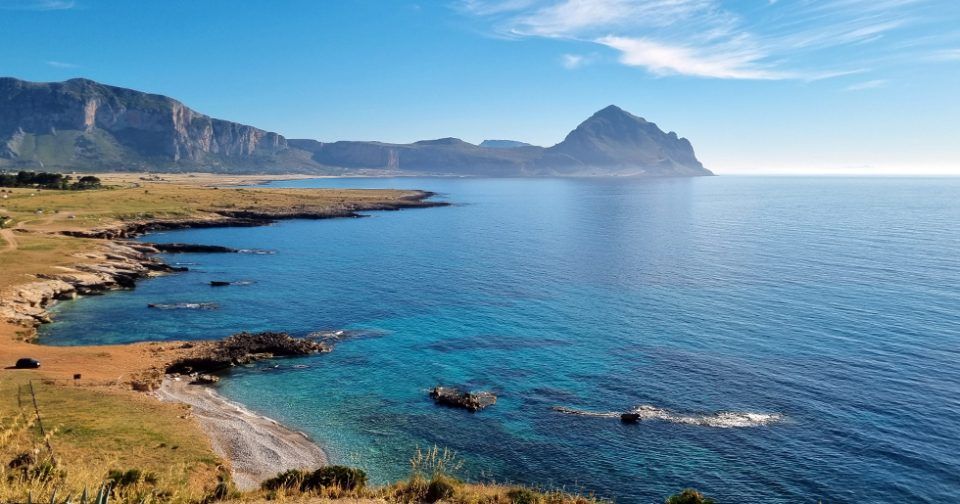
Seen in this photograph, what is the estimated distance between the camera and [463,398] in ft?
146

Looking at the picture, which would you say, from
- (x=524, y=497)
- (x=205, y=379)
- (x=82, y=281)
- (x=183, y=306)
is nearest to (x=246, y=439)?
(x=205, y=379)

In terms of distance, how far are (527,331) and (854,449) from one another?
32277 mm

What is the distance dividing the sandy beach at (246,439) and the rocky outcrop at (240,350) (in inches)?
187

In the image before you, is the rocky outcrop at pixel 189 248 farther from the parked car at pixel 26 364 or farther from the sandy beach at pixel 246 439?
the sandy beach at pixel 246 439

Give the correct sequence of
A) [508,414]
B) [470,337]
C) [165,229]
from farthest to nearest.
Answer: [165,229], [470,337], [508,414]

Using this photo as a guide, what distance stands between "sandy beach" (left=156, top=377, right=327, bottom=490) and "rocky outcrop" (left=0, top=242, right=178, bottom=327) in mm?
30884

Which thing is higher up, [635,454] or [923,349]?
[923,349]

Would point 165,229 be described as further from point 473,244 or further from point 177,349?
point 177,349

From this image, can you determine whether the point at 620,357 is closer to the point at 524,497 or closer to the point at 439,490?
the point at 524,497

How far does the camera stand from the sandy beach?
33375 mm

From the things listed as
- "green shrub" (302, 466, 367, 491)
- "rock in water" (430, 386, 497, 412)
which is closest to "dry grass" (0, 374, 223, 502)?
"green shrub" (302, 466, 367, 491)

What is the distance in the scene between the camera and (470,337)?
60375 mm

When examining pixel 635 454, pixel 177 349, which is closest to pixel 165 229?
pixel 177 349

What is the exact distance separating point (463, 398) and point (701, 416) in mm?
17756
